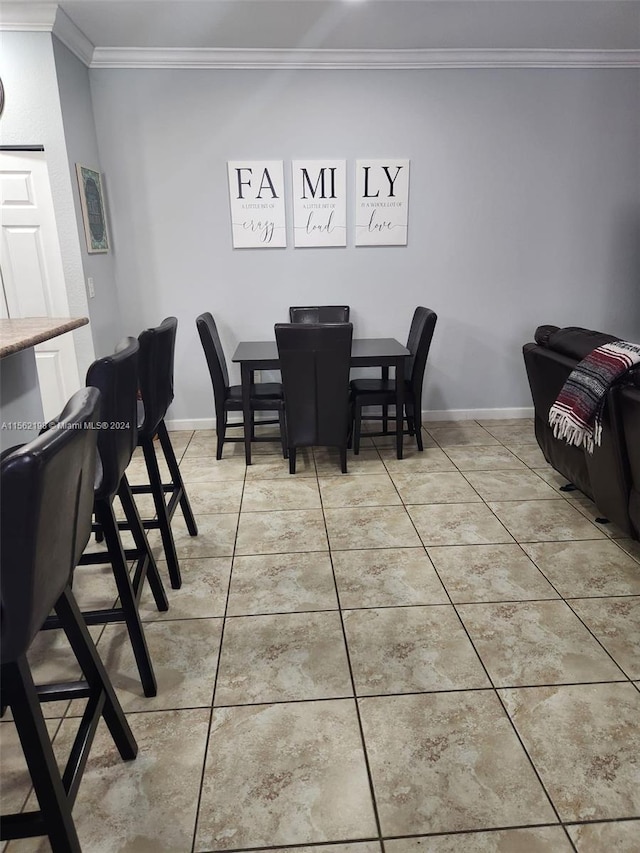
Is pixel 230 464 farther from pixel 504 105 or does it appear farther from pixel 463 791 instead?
pixel 504 105

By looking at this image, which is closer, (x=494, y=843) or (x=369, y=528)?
(x=494, y=843)

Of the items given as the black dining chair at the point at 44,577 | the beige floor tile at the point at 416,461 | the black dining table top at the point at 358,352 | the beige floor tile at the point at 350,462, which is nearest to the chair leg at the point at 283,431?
the beige floor tile at the point at 350,462

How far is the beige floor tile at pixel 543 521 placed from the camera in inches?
103

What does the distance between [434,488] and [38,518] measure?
8.48 ft

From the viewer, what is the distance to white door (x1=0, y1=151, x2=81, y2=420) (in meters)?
3.28

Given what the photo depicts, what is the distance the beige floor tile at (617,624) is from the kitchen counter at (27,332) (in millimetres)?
2083

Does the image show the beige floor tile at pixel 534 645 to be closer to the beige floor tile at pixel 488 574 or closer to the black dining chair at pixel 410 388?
the beige floor tile at pixel 488 574

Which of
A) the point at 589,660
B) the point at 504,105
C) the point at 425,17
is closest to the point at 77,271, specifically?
the point at 425,17

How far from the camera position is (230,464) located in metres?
3.65

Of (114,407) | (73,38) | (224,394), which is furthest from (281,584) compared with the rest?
(73,38)

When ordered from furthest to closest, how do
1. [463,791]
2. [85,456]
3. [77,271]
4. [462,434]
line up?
1. [462,434]
2. [77,271]
3. [463,791]
4. [85,456]

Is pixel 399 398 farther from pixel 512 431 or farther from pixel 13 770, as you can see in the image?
pixel 13 770

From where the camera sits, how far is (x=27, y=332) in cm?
172

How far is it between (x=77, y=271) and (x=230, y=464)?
1539mm
